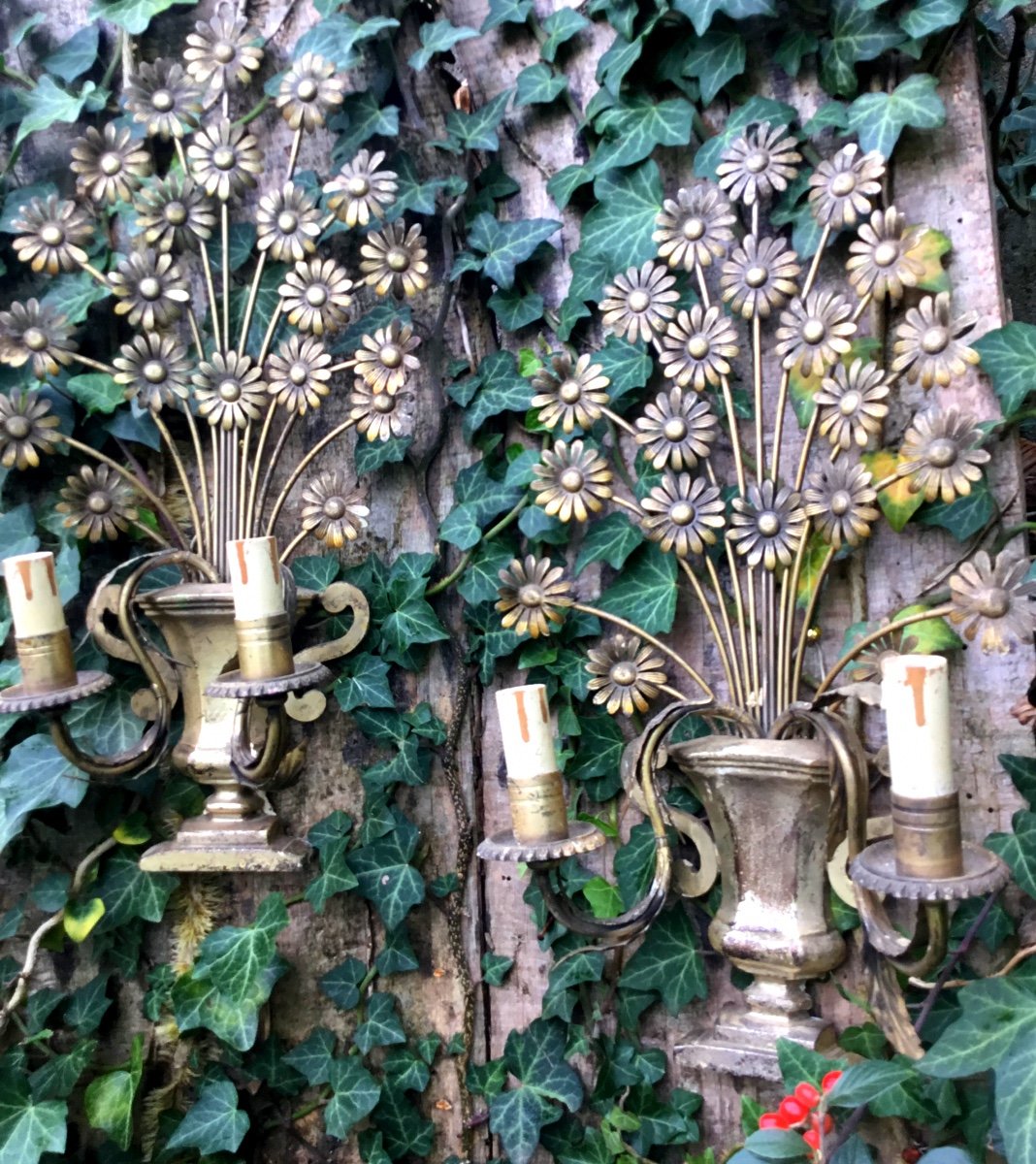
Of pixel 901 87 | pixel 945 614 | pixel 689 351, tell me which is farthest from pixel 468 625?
pixel 901 87

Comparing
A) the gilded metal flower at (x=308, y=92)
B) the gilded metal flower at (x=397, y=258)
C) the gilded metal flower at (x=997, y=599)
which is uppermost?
the gilded metal flower at (x=308, y=92)

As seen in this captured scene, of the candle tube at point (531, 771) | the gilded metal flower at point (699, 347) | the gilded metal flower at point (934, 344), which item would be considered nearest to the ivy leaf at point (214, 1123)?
the candle tube at point (531, 771)

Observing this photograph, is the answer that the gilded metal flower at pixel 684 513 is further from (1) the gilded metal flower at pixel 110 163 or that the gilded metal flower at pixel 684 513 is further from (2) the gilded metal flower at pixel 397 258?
(1) the gilded metal flower at pixel 110 163

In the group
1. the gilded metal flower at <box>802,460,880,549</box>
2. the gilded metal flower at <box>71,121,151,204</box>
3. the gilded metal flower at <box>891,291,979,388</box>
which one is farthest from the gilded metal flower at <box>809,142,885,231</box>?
the gilded metal flower at <box>71,121,151,204</box>

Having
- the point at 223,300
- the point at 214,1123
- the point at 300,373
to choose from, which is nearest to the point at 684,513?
the point at 300,373

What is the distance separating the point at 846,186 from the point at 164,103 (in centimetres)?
67

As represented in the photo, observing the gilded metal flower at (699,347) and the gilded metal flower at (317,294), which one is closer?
the gilded metal flower at (699,347)

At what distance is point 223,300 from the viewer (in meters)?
1.13

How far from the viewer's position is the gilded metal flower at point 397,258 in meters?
1.06

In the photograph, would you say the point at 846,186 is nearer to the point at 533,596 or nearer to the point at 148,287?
the point at 533,596

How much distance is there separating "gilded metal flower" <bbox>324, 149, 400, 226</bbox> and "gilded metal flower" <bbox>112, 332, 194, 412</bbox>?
0.22 m

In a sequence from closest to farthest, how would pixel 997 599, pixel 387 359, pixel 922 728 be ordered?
1. pixel 922 728
2. pixel 997 599
3. pixel 387 359

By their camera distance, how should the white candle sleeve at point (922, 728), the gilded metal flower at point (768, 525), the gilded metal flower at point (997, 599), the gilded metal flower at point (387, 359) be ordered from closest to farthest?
the white candle sleeve at point (922, 728), the gilded metal flower at point (997, 599), the gilded metal flower at point (768, 525), the gilded metal flower at point (387, 359)

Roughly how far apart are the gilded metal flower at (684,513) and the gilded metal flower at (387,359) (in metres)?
0.27
